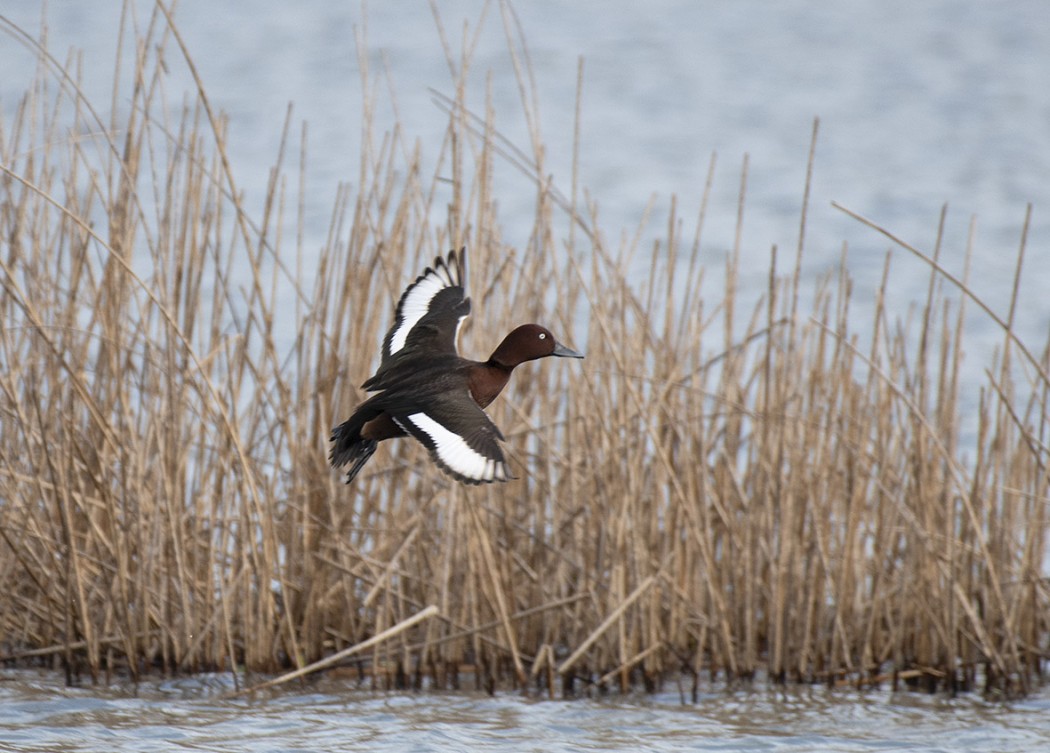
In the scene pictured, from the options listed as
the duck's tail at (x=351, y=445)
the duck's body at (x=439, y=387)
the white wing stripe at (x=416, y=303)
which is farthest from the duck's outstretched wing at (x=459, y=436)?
the white wing stripe at (x=416, y=303)

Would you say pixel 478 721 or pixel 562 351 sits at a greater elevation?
pixel 562 351

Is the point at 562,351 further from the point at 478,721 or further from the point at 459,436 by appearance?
the point at 478,721

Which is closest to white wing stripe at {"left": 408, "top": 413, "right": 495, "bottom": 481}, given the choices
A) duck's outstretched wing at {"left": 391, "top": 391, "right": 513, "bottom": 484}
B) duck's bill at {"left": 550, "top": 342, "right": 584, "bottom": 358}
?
duck's outstretched wing at {"left": 391, "top": 391, "right": 513, "bottom": 484}

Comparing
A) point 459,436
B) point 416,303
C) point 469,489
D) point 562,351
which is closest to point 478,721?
point 469,489

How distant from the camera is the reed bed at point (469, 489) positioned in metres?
4.96

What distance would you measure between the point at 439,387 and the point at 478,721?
163 cm

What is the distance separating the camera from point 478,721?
5098 mm

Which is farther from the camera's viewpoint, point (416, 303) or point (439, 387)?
point (416, 303)

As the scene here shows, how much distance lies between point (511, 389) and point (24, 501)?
5.47 feet

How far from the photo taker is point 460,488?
502cm

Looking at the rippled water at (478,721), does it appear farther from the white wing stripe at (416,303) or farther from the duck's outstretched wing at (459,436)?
the duck's outstretched wing at (459,436)

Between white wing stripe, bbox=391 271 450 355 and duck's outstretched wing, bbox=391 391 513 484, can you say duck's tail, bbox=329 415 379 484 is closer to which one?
duck's outstretched wing, bbox=391 391 513 484

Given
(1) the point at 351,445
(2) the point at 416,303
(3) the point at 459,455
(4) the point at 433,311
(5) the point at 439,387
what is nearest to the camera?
(3) the point at 459,455

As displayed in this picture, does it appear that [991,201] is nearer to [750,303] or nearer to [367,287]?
[750,303]
